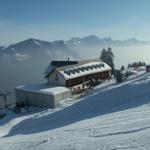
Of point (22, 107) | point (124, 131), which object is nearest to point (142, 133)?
point (124, 131)

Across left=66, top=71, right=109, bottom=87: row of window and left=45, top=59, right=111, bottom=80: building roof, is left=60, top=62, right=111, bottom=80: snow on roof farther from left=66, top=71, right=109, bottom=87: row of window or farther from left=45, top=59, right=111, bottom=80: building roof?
left=66, top=71, right=109, bottom=87: row of window

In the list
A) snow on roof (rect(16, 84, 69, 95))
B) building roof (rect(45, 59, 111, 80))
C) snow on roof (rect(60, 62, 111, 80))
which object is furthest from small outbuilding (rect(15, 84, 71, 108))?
building roof (rect(45, 59, 111, 80))

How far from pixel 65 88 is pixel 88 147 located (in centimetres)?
3142

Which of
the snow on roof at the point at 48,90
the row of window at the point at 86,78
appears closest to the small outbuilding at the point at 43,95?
the snow on roof at the point at 48,90

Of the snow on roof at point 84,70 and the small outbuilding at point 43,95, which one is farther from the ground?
the snow on roof at point 84,70

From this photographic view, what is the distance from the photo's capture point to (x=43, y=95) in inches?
1572

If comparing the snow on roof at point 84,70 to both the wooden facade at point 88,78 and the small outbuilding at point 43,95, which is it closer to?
the wooden facade at point 88,78

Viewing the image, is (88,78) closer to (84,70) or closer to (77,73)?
(84,70)

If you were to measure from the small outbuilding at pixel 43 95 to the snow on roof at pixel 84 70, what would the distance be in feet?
12.0

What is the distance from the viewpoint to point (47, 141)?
1399cm

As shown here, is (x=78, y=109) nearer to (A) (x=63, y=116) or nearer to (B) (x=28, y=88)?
(A) (x=63, y=116)

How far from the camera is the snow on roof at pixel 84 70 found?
46.1 metres

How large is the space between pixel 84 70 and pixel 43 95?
11.5m

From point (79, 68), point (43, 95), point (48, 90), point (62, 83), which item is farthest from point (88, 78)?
point (43, 95)
